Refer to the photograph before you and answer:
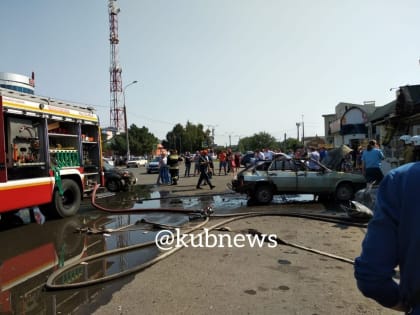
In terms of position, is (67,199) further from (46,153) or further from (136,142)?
(136,142)

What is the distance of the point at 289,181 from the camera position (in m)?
11.8

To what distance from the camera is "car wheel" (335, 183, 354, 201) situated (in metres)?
12.0

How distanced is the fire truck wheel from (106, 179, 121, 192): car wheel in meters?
6.31

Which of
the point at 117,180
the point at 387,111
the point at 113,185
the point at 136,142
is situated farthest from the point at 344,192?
the point at 136,142

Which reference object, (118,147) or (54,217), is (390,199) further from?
(118,147)

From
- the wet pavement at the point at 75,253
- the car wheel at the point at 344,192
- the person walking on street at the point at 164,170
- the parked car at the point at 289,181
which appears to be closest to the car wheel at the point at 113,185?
the person walking on street at the point at 164,170

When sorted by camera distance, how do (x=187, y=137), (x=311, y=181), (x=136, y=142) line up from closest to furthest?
(x=311, y=181)
(x=136, y=142)
(x=187, y=137)

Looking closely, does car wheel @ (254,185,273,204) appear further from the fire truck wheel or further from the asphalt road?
the fire truck wheel

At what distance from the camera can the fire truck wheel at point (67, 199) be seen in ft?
31.4

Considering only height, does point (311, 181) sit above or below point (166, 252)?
above

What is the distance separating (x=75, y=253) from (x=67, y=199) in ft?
13.1

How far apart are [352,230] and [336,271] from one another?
9.08 ft
